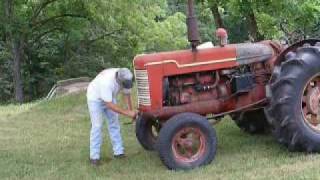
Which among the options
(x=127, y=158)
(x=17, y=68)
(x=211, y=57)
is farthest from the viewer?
(x=17, y=68)

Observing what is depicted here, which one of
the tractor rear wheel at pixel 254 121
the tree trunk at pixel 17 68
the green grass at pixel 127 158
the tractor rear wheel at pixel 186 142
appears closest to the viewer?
the green grass at pixel 127 158

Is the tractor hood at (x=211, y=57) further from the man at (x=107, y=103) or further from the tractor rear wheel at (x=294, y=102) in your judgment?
the tractor rear wheel at (x=294, y=102)

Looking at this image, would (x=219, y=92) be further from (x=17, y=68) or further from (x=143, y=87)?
(x=17, y=68)

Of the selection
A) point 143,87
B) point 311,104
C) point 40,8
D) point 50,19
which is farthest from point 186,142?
point 50,19

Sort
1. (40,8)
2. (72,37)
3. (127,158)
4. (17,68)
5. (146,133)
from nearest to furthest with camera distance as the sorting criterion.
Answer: (127,158)
(146,133)
(17,68)
(40,8)
(72,37)

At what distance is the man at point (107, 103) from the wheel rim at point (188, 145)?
2.32 feet

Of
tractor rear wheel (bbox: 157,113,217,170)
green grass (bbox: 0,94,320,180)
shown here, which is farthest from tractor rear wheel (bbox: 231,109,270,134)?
tractor rear wheel (bbox: 157,113,217,170)

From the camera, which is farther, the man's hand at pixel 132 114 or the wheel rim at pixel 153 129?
the wheel rim at pixel 153 129

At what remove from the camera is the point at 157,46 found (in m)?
30.2

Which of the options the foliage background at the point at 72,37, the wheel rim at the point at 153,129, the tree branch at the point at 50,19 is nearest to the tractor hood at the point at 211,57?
the wheel rim at the point at 153,129

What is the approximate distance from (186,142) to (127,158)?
3.85 feet

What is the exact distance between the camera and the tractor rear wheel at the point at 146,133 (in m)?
9.19

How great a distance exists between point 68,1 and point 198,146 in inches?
754

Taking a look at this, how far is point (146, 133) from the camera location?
926cm
